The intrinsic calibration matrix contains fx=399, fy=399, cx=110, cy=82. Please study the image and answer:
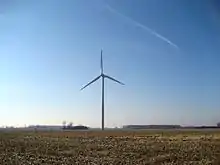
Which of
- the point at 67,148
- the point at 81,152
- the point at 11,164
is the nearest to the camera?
the point at 11,164

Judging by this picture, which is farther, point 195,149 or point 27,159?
point 195,149

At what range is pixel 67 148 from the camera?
27.0 m

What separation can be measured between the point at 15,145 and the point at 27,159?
5.74 meters

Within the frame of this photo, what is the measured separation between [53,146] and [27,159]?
5.54 meters

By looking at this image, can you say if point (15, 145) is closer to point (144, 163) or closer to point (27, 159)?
point (27, 159)

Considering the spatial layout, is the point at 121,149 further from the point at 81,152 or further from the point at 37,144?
the point at 37,144

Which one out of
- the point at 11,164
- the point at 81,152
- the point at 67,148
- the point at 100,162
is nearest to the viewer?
the point at 11,164

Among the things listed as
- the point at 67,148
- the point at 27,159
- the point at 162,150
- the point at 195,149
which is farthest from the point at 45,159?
the point at 195,149

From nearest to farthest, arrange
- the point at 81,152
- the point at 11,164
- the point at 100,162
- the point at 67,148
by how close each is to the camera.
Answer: the point at 11,164
the point at 100,162
the point at 81,152
the point at 67,148

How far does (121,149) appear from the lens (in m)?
26.1

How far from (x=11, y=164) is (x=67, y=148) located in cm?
744

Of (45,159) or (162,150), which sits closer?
(45,159)

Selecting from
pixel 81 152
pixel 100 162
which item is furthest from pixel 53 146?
pixel 100 162

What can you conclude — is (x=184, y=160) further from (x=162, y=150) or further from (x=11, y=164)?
(x=11, y=164)
